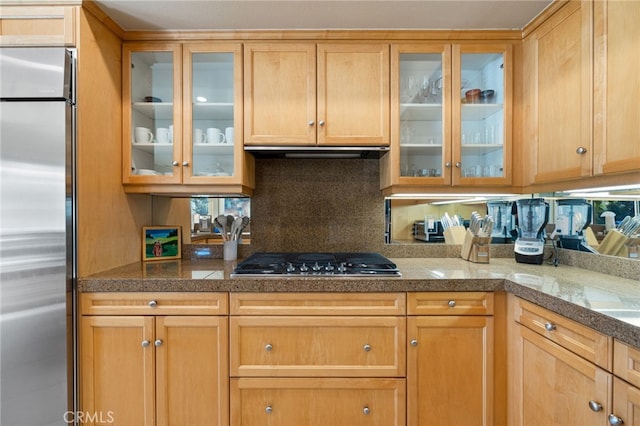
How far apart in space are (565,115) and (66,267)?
2.42 m

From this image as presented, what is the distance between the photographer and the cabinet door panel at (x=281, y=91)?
1.81 meters

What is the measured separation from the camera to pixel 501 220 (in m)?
2.14

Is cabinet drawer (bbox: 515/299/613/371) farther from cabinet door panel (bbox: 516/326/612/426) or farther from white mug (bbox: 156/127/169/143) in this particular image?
white mug (bbox: 156/127/169/143)

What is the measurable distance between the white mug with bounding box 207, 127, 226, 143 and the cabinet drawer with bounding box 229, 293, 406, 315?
0.89m

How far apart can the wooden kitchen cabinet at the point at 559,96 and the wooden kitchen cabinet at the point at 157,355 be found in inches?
68.3

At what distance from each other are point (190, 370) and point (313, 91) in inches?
61.5

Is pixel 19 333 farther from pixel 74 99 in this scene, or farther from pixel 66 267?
pixel 74 99

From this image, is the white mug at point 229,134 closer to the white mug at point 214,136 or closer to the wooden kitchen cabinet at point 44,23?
the white mug at point 214,136

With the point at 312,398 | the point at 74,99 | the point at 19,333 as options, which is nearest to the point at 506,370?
the point at 312,398

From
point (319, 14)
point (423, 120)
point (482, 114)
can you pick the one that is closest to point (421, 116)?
point (423, 120)

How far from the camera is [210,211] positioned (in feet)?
7.18

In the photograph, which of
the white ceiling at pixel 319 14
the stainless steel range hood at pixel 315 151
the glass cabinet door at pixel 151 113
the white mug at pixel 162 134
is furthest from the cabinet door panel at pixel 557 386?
the white mug at pixel 162 134

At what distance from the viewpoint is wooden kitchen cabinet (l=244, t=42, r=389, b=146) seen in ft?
5.95

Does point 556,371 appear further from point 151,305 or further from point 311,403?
point 151,305
